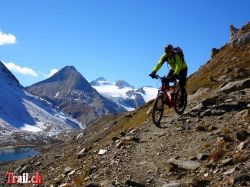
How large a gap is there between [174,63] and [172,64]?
4.6 inches

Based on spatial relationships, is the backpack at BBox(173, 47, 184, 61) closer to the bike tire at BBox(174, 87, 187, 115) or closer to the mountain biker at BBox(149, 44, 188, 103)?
the mountain biker at BBox(149, 44, 188, 103)

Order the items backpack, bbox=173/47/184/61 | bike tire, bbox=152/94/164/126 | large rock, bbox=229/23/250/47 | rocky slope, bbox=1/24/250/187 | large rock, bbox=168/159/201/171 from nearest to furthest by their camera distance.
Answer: rocky slope, bbox=1/24/250/187
large rock, bbox=168/159/201/171
backpack, bbox=173/47/184/61
bike tire, bbox=152/94/164/126
large rock, bbox=229/23/250/47

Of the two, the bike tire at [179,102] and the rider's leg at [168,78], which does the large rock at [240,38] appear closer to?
the bike tire at [179,102]

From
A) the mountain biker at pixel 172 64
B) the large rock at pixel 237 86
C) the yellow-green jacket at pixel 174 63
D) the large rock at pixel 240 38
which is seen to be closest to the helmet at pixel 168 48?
the mountain biker at pixel 172 64

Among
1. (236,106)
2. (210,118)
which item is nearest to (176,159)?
(210,118)

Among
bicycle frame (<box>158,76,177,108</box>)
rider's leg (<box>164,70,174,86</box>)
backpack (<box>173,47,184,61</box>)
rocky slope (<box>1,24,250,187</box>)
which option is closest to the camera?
rocky slope (<box>1,24,250,187</box>)

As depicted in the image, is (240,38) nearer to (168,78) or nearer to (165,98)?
(165,98)

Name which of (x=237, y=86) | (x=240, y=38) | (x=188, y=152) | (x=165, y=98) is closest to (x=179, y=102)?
(x=165, y=98)

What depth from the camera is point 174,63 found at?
21.0 metres

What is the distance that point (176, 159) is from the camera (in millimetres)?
15461

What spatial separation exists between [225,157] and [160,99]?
8.06 metres

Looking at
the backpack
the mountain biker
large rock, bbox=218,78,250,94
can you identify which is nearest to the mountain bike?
the mountain biker

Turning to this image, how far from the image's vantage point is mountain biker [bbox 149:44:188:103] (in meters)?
20.8

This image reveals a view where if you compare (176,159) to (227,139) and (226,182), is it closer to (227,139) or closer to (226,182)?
(227,139)
